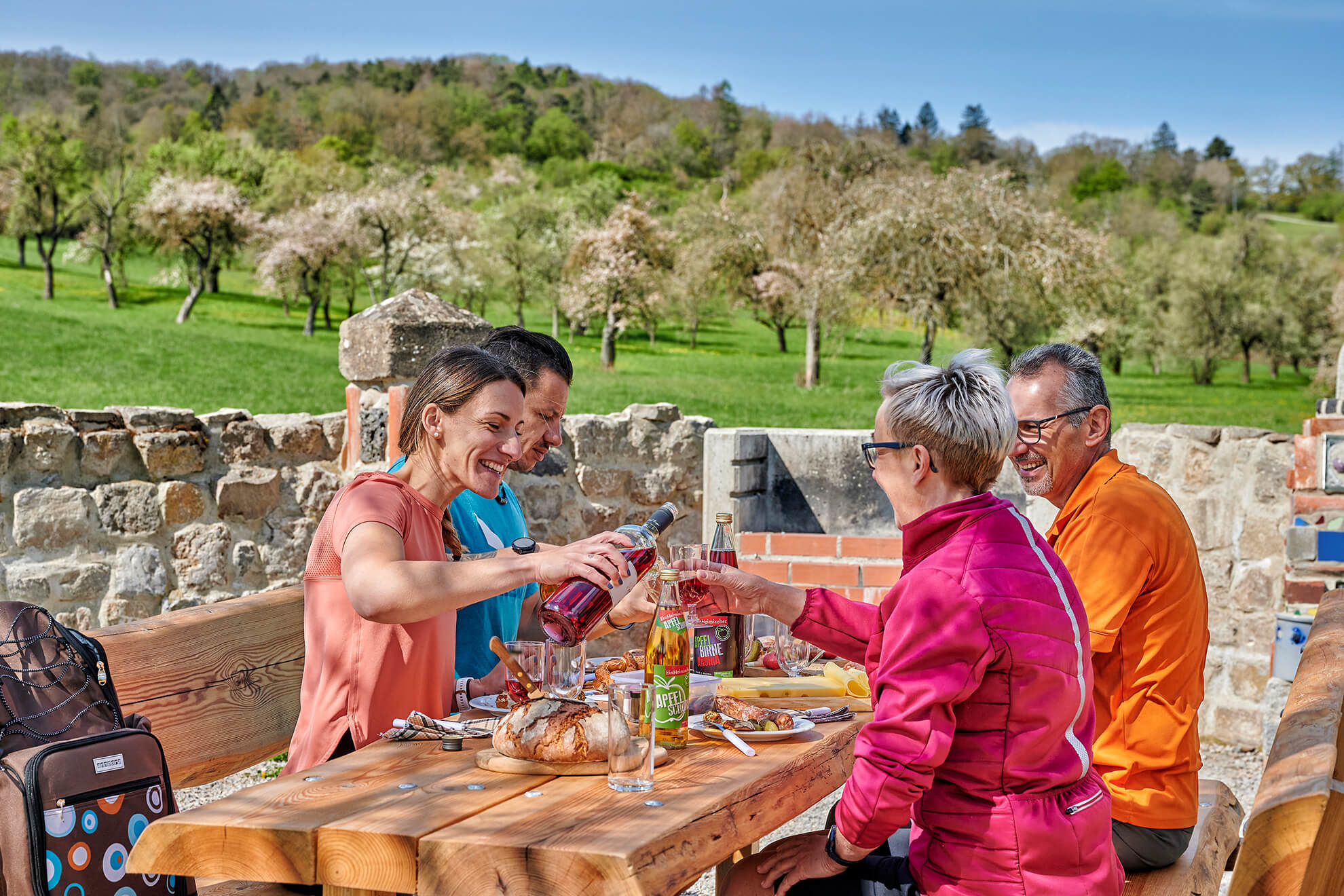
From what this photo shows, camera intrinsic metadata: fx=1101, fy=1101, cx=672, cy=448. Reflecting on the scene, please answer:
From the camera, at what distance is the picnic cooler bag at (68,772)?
193 centimetres

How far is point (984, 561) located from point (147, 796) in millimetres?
1622

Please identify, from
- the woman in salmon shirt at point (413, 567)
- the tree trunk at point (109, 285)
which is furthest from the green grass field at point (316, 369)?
the woman in salmon shirt at point (413, 567)

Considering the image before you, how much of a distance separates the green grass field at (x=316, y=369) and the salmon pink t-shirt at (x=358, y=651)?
9874mm

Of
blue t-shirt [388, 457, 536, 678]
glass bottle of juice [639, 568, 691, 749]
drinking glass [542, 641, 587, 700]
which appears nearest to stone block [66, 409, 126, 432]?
blue t-shirt [388, 457, 536, 678]

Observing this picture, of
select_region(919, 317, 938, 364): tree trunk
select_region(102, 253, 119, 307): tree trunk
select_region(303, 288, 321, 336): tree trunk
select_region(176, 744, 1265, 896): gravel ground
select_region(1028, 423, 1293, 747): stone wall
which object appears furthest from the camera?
select_region(102, 253, 119, 307): tree trunk

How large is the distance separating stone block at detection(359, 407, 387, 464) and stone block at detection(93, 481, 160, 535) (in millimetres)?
728

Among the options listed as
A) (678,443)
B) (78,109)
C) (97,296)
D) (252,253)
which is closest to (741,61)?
(78,109)

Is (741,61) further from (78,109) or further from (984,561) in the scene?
(984,561)

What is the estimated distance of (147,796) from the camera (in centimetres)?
211

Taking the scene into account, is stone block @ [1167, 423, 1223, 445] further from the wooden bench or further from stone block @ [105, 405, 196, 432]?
stone block @ [105, 405, 196, 432]

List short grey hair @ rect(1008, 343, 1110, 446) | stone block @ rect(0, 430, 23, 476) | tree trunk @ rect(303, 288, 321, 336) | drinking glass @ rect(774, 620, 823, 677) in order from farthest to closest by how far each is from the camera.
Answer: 1. tree trunk @ rect(303, 288, 321, 336)
2. stone block @ rect(0, 430, 23, 476)
3. drinking glass @ rect(774, 620, 823, 677)
4. short grey hair @ rect(1008, 343, 1110, 446)

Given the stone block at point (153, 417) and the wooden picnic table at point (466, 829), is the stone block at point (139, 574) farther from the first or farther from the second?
the wooden picnic table at point (466, 829)

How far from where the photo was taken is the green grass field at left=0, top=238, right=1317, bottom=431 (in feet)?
44.0

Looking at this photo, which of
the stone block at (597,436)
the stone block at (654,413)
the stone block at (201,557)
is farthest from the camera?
the stone block at (654,413)
